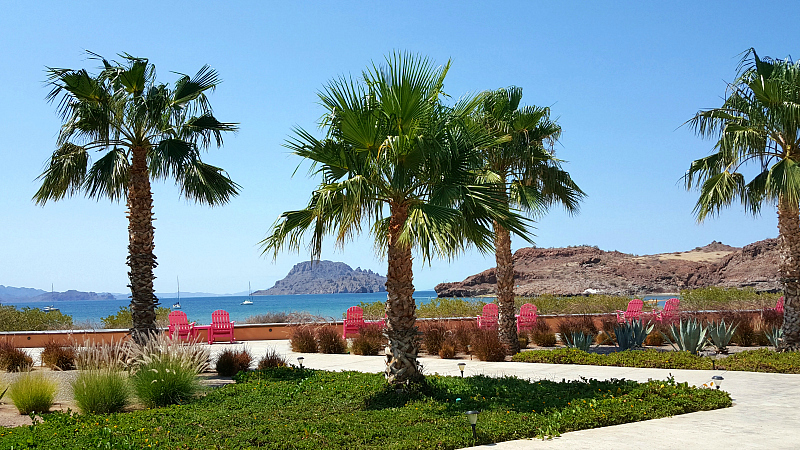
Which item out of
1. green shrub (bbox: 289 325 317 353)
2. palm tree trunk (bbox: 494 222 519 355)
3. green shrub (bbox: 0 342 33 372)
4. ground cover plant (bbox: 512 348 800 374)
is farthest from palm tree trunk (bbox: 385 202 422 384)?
green shrub (bbox: 0 342 33 372)

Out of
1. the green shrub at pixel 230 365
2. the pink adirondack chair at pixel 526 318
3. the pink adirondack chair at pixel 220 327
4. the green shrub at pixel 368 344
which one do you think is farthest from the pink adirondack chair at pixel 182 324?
the pink adirondack chair at pixel 526 318

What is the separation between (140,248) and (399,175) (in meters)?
6.57

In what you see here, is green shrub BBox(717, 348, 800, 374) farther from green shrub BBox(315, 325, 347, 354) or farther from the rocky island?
the rocky island

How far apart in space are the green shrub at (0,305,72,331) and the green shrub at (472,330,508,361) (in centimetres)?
1502

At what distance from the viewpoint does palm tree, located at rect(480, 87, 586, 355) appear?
46.9ft

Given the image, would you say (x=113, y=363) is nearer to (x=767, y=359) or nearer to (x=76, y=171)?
(x=76, y=171)

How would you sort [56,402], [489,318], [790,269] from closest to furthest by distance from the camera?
[56,402], [790,269], [489,318]

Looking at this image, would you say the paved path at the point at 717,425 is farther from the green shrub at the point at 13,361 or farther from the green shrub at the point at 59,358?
the green shrub at the point at 13,361

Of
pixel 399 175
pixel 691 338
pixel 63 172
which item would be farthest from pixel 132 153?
pixel 691 338

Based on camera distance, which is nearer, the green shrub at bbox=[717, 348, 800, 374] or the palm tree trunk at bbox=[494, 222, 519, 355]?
the green shrub at bbox=[717, 348, 800, 374]

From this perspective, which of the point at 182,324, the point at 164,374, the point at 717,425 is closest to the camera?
the point at 717,425

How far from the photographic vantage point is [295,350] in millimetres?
16734

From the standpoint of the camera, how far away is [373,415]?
766 centimetres

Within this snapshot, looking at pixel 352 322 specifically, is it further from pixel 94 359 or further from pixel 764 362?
pixel 764 362
